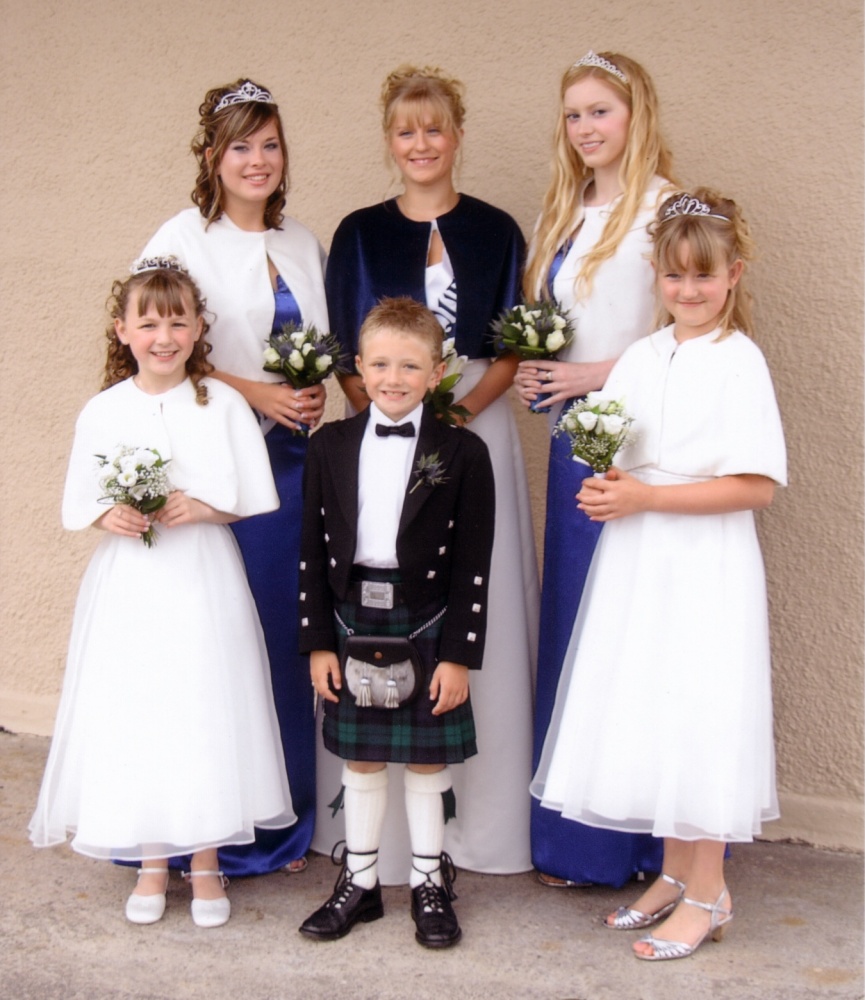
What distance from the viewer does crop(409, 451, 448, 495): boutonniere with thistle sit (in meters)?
3.39

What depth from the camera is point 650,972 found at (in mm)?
3338

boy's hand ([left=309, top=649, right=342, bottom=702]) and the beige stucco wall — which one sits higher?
the beige stucco wall

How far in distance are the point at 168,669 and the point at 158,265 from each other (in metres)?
1.20

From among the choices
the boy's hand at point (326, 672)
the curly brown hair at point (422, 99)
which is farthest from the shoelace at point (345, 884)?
the curly brown hair at point (422, 99)

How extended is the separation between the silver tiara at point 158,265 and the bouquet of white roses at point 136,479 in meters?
0.58

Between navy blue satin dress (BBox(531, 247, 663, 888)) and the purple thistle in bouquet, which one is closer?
the purple thistle in bouquet

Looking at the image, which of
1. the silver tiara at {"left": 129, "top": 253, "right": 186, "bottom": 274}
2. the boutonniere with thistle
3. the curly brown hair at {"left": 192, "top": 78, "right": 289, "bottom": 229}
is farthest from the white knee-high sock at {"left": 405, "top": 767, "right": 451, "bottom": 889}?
the curly brown hair at {"left": 192, "top": 78, "right": 289, "bottom": 229}

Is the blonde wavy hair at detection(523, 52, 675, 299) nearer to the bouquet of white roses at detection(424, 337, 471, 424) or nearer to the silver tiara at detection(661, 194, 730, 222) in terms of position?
the silver tiara at detection(661, 194, 730, 222)

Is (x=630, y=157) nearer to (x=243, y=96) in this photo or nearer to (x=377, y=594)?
(x=243, y=96)

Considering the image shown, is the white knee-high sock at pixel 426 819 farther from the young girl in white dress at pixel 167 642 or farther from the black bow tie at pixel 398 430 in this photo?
the black bow tie at pixel 398 430

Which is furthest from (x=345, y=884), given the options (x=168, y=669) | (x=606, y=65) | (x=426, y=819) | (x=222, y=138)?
(x=606, y=65)

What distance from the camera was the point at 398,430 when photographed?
343 centimetres

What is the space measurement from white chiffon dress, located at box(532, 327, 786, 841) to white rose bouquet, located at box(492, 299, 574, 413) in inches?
13.0

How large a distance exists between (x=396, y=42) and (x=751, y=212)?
152cm
